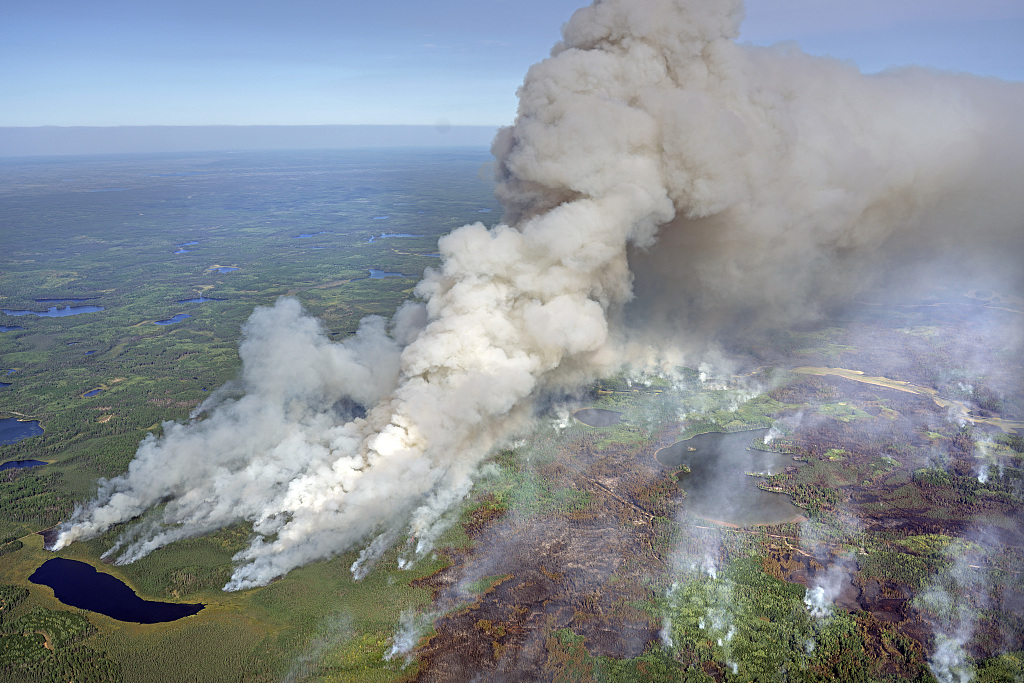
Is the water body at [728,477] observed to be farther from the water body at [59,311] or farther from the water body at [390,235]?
the water body at [390,235]

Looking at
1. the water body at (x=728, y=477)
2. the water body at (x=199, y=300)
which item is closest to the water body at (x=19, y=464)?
the water body at (x=728, y=477)

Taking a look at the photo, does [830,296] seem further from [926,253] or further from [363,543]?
[363,543]

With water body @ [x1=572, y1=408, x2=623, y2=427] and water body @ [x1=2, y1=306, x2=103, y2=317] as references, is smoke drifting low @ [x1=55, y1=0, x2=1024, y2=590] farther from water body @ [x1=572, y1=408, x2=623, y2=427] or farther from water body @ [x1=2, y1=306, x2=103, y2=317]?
water body @ [x1=2, y1=306, x2=103, y2=317]

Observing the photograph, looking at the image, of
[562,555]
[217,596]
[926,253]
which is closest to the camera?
[217,596]


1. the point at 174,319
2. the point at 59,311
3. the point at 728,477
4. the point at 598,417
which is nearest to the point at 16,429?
the point at 174,319

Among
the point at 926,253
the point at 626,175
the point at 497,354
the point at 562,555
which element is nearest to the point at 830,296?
the point at 926,253

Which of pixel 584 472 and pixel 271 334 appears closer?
pixel 584 472

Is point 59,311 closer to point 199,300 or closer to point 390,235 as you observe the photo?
point 199,300
